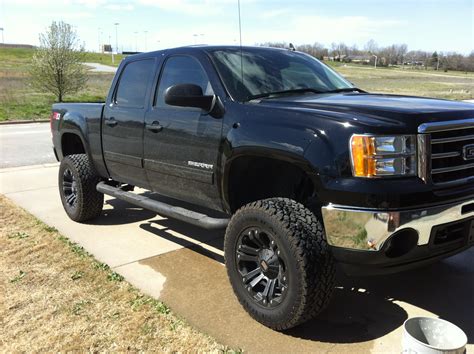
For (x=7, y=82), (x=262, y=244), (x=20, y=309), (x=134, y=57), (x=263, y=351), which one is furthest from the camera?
(x=7, y=82)

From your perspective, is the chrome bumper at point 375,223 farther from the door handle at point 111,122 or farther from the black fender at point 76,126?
the black fender at point 76,126

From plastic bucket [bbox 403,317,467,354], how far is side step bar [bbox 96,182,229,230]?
155cm

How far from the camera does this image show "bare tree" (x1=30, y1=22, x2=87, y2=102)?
2583 cm

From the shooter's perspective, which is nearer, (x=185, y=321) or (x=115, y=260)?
(x=185, y=321)

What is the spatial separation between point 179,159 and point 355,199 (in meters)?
1.76

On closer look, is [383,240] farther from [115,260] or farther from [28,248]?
[28,248]

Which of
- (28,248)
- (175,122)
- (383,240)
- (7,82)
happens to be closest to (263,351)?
(383,240)

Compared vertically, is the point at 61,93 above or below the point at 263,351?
above

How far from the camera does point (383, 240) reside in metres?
2.84

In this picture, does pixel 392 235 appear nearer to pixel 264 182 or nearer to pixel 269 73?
pixel 264 182

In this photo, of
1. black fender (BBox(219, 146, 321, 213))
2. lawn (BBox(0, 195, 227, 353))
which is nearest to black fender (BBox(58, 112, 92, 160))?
lawn (BBox(0, 195, 227, 353))

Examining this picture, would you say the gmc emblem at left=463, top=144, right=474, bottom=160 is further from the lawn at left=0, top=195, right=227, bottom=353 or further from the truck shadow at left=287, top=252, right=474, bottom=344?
the lawn at left=0, top=195, right=227, bottom=353

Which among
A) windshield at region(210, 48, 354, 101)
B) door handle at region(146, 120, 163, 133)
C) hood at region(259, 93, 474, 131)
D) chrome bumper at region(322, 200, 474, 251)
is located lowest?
chrome bumper at region(322, 200, 474, 251)

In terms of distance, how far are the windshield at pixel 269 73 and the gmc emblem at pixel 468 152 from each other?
1391mm
